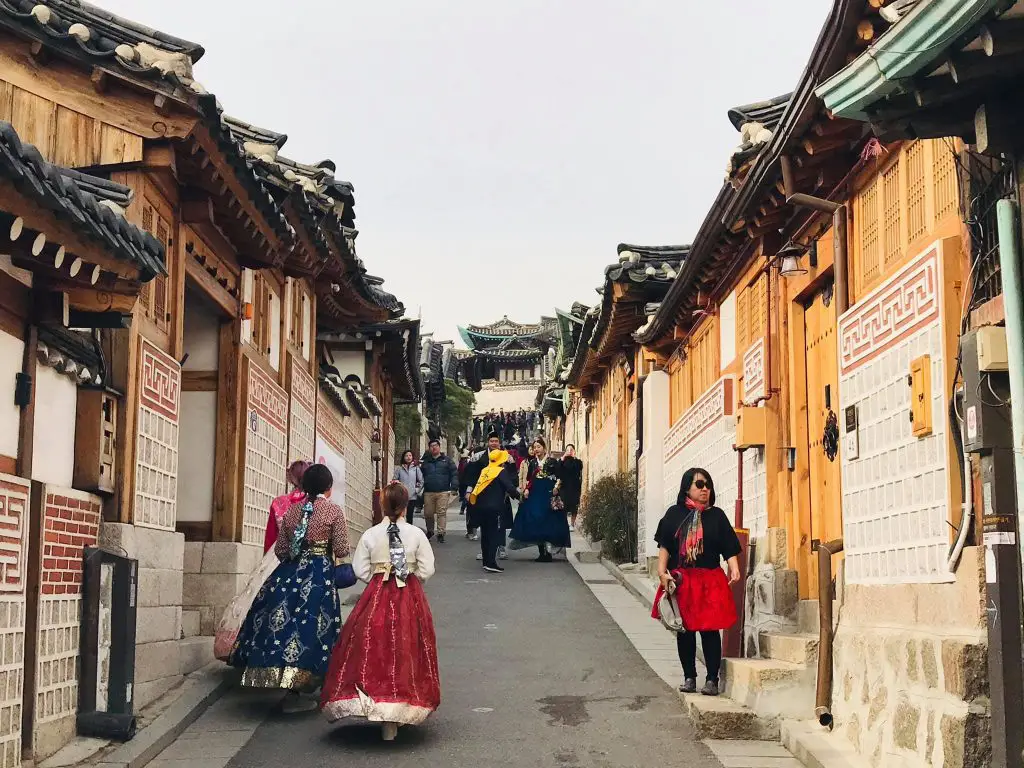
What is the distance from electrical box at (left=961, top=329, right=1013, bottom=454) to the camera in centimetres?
606

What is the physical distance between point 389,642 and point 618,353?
1744cm

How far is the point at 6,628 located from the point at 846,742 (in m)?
5.14

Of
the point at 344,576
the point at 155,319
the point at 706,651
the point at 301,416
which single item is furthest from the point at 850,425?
the point at 301,416

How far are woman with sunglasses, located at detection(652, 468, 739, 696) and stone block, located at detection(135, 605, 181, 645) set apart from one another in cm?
387

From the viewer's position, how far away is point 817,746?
7.94 meters

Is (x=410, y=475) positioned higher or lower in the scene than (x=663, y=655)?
higher

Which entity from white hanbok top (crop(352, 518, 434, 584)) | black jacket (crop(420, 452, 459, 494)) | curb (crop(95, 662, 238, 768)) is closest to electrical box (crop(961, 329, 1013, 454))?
white hanbok top (crop(352, 518, 434, 584))

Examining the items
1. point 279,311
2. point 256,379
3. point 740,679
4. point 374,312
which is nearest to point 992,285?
point 740,679

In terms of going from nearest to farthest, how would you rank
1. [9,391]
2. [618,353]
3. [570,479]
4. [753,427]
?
1. [9,391]
2. [753,427]
3. [570,479]
4. [618,353]

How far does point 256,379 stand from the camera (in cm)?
1336

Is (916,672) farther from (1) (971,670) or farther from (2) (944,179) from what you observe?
(2) (944,179)

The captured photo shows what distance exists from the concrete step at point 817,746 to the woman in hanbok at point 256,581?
4172mm

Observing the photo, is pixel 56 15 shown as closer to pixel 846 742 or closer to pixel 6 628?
pixel 6 628

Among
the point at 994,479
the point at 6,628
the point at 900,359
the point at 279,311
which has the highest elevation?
the point at 279,311
